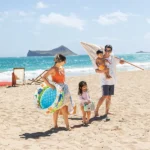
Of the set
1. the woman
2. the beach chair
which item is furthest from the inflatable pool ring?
the beach chair

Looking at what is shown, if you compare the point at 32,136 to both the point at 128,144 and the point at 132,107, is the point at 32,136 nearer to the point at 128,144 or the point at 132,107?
the point at 128,144

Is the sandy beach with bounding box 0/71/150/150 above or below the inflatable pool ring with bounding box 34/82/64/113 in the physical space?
below

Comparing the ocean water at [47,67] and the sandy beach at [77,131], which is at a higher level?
the ocean water at [47,67]

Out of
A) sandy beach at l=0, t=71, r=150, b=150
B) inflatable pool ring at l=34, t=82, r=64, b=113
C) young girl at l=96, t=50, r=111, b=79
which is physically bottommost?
sandy beach at l=0, t=71, r=150, b=150

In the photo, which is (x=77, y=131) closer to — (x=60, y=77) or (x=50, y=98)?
(x=50, y=98)

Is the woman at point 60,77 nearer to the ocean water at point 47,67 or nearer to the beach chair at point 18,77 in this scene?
the beach chair at point 18,77

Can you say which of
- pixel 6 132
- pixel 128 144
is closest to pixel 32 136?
pixel 6 132

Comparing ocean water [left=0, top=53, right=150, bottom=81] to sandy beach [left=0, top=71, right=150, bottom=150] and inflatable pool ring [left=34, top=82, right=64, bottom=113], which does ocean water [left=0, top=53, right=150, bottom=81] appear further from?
inflatable pool ring [left=34, top=82, right=64, bottom=113]

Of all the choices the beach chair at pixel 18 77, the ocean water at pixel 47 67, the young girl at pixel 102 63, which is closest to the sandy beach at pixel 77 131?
the young girl at pixel 102 63

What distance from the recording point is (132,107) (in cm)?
889

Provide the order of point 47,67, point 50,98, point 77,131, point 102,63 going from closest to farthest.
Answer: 1. point 50,98
2. point 77,131
3. point 102,63
4. point 47,67

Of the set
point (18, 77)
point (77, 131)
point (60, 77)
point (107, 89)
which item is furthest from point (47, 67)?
point (60, 77)

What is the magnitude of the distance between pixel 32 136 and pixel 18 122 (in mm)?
1275

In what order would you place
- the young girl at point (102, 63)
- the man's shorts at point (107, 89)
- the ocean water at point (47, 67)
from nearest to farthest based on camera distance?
1. the young girl at point (102, 63)
2. the man's shorts at point (107, 89)
3. the ocean water at point (47, 67)
